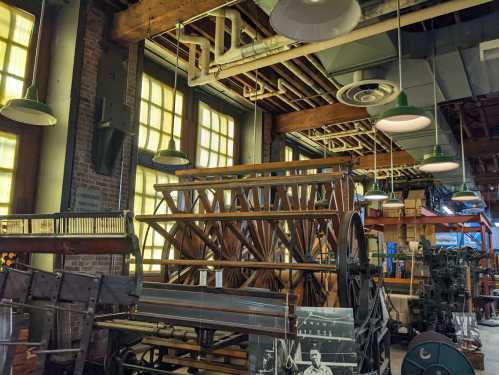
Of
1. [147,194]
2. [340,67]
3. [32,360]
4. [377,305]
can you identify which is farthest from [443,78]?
[32,360]

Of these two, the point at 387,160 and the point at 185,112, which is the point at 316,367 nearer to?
the point at 185,112

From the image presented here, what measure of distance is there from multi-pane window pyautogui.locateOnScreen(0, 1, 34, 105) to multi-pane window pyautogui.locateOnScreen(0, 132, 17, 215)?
0.42 meters

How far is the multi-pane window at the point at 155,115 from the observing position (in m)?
6.72

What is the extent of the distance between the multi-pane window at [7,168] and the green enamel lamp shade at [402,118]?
158 inches

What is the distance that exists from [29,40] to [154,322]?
3.86m

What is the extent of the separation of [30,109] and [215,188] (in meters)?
1.98

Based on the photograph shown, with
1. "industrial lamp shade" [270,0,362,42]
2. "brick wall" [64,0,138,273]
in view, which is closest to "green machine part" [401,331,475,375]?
"industrial lamp shade" [270,0,362,42]

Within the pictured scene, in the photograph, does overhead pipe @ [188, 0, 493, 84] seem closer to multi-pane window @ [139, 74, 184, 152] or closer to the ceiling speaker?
the ceiling speaker

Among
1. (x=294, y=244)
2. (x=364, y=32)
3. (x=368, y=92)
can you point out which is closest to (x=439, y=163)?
(x=368, y=92)

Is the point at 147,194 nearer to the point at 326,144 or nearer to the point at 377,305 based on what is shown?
the point at 377,305

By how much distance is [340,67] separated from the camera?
5.67 meters

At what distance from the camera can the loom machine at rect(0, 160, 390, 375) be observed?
269cm

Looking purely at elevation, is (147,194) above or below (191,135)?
below

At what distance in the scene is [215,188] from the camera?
4.79m
